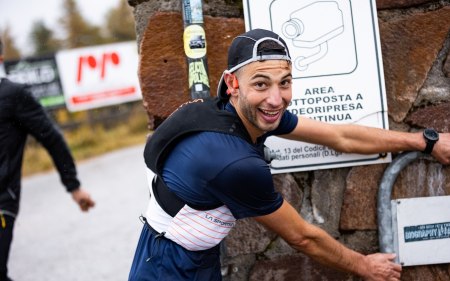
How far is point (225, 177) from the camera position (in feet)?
5.67

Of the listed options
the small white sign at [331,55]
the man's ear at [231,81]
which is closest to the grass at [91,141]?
the small white sign at [331,55]

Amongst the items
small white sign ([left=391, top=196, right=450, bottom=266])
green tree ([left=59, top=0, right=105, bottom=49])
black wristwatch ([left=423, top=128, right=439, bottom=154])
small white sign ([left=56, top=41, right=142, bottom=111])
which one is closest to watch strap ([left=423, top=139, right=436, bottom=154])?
black wristwatch ([left=423, top=128, right=439, bottom=154])

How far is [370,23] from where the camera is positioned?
2.28 metres

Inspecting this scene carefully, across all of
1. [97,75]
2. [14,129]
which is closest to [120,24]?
[97,75]

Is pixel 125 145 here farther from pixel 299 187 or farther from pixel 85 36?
pixel 85 36

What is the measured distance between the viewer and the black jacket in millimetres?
2990

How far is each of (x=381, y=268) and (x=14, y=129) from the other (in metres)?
2.18

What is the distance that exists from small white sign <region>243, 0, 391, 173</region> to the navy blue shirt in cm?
Result: 59

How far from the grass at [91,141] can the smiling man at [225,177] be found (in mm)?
9419

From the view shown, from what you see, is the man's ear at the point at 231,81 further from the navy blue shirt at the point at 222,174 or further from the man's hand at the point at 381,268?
the man's hand at the point at 381,268

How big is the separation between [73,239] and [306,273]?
4200mm

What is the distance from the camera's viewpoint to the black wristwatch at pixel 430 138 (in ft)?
7.34

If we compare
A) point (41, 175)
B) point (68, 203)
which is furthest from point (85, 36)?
point (68, 203)

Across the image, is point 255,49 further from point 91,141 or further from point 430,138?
point 91,141
